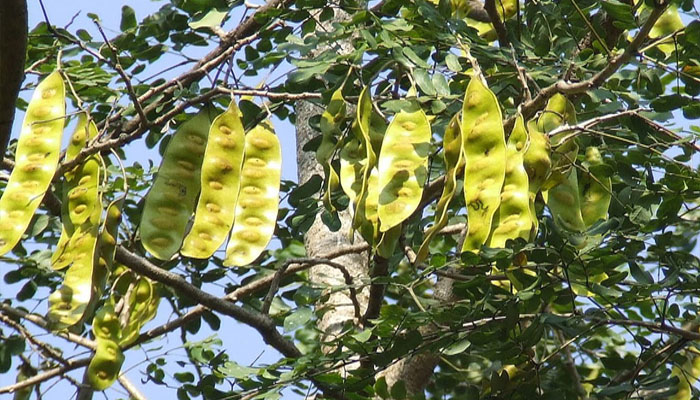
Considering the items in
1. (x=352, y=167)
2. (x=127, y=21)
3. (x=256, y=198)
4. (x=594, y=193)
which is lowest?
(x=594, y=193)

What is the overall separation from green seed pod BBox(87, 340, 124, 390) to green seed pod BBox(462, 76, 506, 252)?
131 centimetres

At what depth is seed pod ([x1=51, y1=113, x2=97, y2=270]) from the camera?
8.89 ft

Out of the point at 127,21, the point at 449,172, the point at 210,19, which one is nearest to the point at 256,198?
the point at 210,19

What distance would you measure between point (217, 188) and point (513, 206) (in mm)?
745

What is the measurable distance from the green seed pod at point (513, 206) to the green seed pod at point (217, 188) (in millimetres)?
665

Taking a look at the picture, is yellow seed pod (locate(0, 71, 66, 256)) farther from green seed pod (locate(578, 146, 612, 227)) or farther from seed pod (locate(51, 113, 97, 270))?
green seed pod (locate(578, 146, 612, 227))

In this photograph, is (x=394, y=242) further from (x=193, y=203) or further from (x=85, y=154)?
(x=85, y=154)

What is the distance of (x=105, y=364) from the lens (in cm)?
306

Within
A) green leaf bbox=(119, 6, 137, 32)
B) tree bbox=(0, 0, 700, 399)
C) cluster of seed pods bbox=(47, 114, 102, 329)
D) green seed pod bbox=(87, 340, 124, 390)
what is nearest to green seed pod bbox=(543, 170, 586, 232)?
tree bbox=(0, 0, 700, 399)

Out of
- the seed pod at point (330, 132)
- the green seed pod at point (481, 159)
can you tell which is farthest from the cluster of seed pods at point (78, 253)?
the green seed pod at point (481, 159)

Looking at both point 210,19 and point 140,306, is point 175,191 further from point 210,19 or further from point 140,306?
point 140,306

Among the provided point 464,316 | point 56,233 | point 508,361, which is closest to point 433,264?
point 464,316

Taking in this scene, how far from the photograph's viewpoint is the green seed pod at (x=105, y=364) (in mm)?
3053

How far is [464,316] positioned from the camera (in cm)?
251
